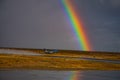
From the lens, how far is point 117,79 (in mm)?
34594

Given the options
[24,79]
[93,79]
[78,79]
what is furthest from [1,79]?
[93,79]

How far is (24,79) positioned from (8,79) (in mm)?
1837

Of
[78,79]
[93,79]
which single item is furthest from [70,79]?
[93,79]

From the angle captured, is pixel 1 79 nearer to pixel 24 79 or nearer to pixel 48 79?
pixel 24 79

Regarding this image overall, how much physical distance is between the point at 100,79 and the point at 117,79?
2689 millimetres

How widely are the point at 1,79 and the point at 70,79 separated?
8.55 m

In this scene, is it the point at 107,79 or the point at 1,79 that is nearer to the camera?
the point at 1,79

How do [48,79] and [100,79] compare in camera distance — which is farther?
[100,79]

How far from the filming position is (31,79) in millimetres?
30234

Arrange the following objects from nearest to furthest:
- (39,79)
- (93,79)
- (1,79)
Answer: (1,79) < (39,79) < (93,79)

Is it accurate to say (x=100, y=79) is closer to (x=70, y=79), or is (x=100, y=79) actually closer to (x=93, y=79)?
(x=93, y=79)

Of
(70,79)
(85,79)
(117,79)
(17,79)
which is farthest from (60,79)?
(117,79)

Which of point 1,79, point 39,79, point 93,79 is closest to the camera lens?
point 1,79

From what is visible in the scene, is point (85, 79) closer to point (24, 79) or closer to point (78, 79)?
point (78, 79)
